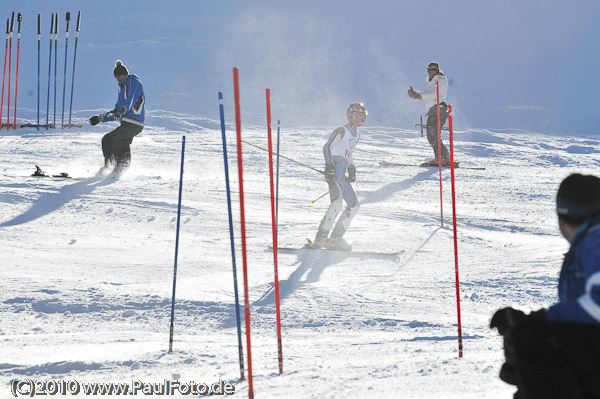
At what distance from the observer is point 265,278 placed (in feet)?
20.0

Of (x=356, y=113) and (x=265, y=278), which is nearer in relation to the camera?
(x=265, y=278)

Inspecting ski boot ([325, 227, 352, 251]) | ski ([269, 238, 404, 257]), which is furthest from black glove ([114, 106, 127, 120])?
ski boot ([325, 227, 352, 251])

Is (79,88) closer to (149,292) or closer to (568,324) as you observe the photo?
(149,292)

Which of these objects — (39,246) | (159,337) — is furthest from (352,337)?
(39,246)

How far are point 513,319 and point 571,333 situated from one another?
0.18 metres

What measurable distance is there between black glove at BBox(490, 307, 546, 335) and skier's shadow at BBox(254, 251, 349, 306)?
3.26 meters

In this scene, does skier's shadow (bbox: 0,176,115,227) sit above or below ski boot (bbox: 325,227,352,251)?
above

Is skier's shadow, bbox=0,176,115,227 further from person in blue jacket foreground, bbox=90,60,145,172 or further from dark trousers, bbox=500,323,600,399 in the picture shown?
dark trousers, bbox=500,323,600,399

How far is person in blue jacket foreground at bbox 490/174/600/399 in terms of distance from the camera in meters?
1.93

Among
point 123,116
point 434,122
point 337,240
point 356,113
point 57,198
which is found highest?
point 434,122

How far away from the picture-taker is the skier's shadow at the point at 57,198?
793cm

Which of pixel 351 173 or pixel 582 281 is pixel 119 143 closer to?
pixel 351 173

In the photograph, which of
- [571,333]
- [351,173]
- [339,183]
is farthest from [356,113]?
[571,333]

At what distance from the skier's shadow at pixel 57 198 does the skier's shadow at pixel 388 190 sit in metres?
3.87
